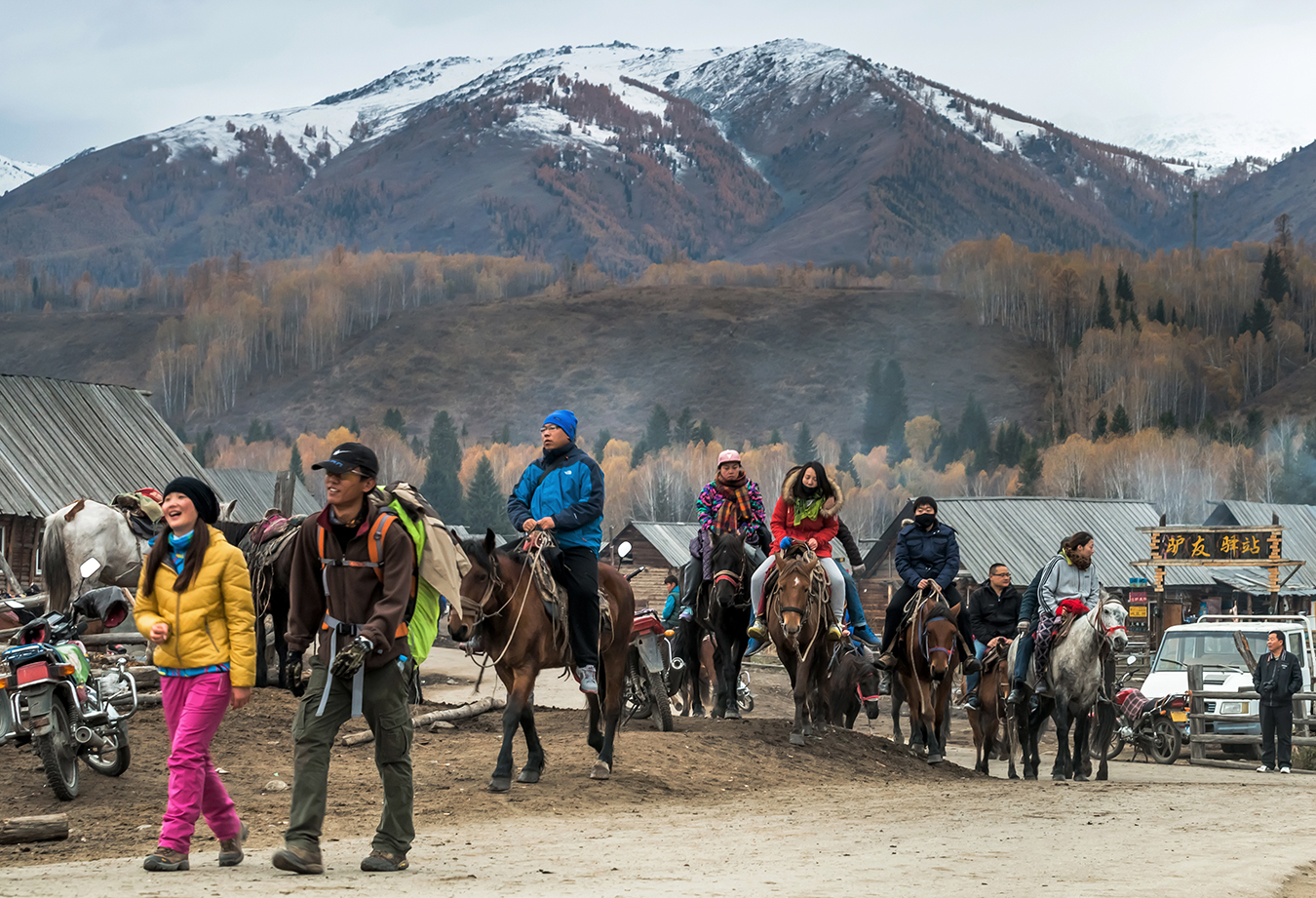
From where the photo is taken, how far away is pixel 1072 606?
50.1 ft

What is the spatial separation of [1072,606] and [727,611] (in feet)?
11.7

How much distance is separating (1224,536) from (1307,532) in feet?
98.4

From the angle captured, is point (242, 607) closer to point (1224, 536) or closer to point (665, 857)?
point (665, 857)

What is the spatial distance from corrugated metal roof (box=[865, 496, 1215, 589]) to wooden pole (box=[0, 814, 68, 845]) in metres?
47.1

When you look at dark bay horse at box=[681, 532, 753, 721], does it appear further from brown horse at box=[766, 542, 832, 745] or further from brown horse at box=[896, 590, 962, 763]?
brown horse at box=[896, 590, 962, 763]

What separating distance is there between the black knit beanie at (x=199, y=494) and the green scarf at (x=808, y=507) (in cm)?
810

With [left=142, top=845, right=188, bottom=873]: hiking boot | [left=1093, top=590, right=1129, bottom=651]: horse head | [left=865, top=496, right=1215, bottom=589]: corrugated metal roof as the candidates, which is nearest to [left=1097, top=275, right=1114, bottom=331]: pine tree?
[left=865, top=496, right=1215, bottom=589]: corrugated metal roof

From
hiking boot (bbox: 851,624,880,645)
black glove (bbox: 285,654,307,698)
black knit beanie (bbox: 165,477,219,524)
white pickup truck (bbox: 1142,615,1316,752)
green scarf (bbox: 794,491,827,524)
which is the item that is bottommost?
white pickup truck (bbox: 1142,615,1316,752)

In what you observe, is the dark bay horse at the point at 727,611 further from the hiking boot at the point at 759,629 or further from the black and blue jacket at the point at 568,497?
the black and blue jacket at the point at 568,497

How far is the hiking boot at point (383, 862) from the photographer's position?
23.4 feet

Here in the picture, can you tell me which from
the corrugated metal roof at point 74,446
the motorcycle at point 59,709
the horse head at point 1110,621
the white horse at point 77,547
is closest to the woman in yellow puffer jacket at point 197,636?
the motorcycle at point 59,709

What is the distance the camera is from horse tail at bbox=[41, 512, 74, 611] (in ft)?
47.8

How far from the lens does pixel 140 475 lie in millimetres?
32844

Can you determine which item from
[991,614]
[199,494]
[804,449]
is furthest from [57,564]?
[804,449]
